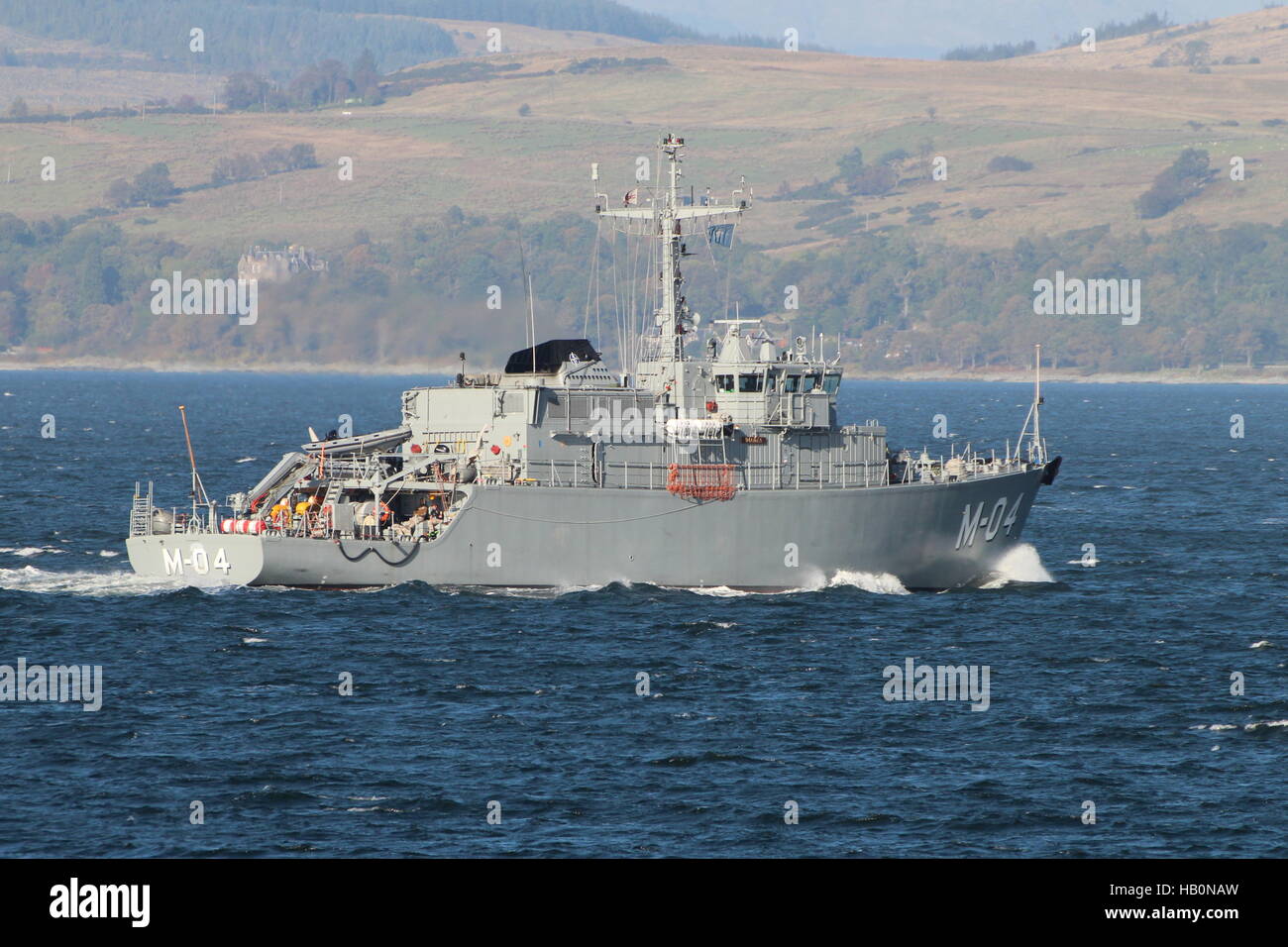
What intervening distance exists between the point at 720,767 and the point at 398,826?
19.9 ft

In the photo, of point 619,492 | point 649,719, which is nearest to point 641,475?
point 619,492

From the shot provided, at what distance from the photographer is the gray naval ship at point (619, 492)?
44.2 m

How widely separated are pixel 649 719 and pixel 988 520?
55.7ft

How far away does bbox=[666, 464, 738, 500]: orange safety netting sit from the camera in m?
43.8

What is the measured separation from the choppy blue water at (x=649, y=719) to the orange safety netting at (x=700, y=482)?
269 centimetres

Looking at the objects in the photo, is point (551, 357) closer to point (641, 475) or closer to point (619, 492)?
point (641, 475)

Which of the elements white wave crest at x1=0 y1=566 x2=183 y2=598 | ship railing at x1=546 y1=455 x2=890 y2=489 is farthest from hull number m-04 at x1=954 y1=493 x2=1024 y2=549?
white wave crest at x1=0 y1=566 x2=183 y2=598

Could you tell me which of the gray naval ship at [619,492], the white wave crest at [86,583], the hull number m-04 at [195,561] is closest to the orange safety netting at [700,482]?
the gray naval ship at [619,492]

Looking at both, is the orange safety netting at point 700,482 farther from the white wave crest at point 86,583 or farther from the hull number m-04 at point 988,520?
the white wave crest at point 86,583

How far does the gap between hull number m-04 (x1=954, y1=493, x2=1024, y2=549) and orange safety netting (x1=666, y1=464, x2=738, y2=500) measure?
6803 millimetres

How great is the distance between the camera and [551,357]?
47.1 m

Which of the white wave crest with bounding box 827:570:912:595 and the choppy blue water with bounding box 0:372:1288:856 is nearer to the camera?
the choppy blue water with bounding box 0:372:1288:856

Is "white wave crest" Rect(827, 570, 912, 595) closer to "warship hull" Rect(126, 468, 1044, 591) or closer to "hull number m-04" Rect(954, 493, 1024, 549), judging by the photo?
"warship hull" Rect(126, 468, 1044, 591)
